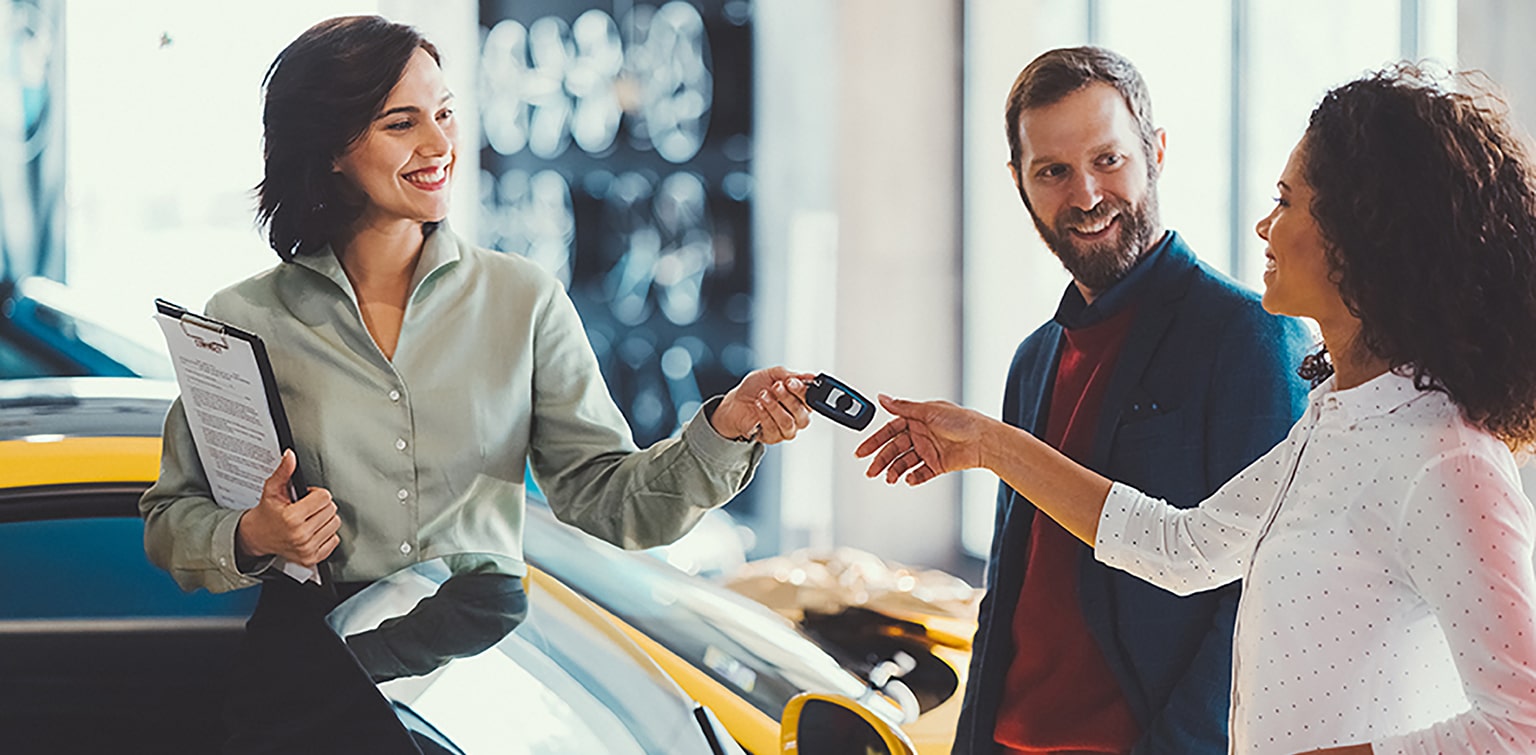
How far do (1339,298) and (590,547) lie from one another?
36.6 inches

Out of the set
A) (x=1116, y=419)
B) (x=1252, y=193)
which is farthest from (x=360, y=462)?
(x=1252, y=193)

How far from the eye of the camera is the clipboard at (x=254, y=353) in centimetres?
132

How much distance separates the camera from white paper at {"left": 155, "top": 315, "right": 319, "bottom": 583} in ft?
4.39

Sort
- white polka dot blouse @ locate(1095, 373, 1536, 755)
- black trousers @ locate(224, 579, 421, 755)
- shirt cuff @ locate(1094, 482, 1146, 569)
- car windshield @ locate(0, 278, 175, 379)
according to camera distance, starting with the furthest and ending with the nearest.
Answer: car windshield @ locate(0, 278, 175, 379) < shirt cuff @ locate(1094, 482, 1146, 569) < black trousers @ locate(224, 579, 421, 755) < white polka dot blouse @ locate(1095, 373, 1536, 755)

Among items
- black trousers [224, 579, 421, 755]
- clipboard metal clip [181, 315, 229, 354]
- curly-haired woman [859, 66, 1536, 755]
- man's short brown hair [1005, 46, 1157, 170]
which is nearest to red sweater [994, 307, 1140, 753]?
man's short brown hair [1005, 46, 1157, 170]

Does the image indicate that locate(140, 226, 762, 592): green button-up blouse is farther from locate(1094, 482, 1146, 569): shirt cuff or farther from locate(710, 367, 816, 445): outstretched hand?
locate(1094, 482, 1146, 569): shirt cuff

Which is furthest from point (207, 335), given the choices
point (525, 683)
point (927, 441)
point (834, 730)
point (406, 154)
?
point (927, 441)

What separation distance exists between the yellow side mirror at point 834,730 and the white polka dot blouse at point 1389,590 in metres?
0.30

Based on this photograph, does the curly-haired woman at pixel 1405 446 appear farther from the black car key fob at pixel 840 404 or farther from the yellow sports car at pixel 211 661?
the black car key fob at pixel 840 404

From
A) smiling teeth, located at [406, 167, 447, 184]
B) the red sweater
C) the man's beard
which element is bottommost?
the red sweater

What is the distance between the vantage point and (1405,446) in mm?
1113

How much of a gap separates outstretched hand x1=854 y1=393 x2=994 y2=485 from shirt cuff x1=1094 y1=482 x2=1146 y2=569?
0.18 m

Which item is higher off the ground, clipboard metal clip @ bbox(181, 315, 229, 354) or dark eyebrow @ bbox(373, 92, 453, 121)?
dark eyebrow @ bbox(373, 92, 453, 121)

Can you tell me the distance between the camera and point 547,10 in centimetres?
571
